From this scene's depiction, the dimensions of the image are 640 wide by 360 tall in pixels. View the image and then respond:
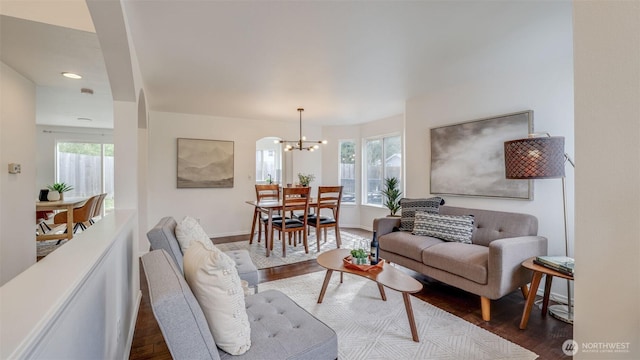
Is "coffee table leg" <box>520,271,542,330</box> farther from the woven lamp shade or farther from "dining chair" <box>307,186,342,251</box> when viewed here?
"dining chair" <box>307,186,342,251</box>

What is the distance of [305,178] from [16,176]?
4124mm

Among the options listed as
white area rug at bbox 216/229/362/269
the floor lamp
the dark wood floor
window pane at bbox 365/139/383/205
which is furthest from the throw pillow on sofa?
window pane at bbox 365/139/383/205

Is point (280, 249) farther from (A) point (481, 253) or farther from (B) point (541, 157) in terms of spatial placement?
(B) point (541, 157)

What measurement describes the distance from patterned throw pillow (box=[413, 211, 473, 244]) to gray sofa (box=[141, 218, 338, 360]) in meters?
2.06

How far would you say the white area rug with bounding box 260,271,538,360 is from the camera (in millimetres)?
1911

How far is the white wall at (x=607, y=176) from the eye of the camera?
661 mm

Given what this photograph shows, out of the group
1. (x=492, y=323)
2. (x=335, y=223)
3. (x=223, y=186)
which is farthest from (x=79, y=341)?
(x=223, y=186)

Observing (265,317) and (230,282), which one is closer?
(230,282)

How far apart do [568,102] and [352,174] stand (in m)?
4.16

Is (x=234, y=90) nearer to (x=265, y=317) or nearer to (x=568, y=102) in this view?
(x=265, y=317)

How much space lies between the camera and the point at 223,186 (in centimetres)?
545

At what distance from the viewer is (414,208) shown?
3.52 meters

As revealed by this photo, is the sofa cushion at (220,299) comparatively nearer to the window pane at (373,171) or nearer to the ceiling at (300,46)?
the ceiling at (300,46)

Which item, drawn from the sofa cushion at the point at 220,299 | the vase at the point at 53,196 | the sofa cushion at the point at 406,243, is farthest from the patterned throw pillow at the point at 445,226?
the vase at the point at 53,196
